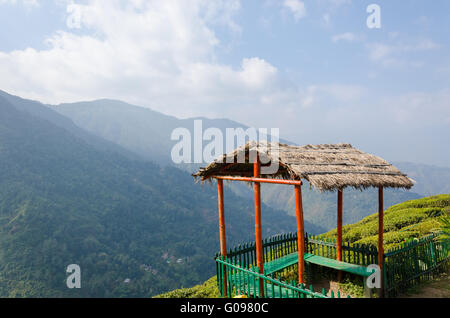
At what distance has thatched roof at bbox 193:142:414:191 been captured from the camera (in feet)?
18.2

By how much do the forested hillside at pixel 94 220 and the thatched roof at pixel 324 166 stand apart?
53223 millimetres

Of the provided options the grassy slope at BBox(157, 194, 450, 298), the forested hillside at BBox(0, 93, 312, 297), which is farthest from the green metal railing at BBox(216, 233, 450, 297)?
the forested hillside at BBox(0, 93, 312, 297)

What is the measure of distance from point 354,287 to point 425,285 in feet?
6.02

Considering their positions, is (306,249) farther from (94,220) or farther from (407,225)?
(94,220)

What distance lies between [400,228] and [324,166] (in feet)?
33.9

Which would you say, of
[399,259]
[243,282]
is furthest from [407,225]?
[243,282]

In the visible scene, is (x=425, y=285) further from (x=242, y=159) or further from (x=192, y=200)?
(x=192, y=200)

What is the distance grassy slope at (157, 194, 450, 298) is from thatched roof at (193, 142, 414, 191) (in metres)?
4.00

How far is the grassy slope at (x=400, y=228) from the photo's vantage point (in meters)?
9.96

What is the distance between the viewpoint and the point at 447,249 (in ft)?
26.3

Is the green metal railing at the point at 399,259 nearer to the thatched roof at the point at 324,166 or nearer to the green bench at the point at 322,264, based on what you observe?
the green bench at the point at 322,264

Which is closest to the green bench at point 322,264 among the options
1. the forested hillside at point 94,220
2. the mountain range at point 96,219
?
the mountain range at point 96,219

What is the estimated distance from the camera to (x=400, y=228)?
44.3ft
